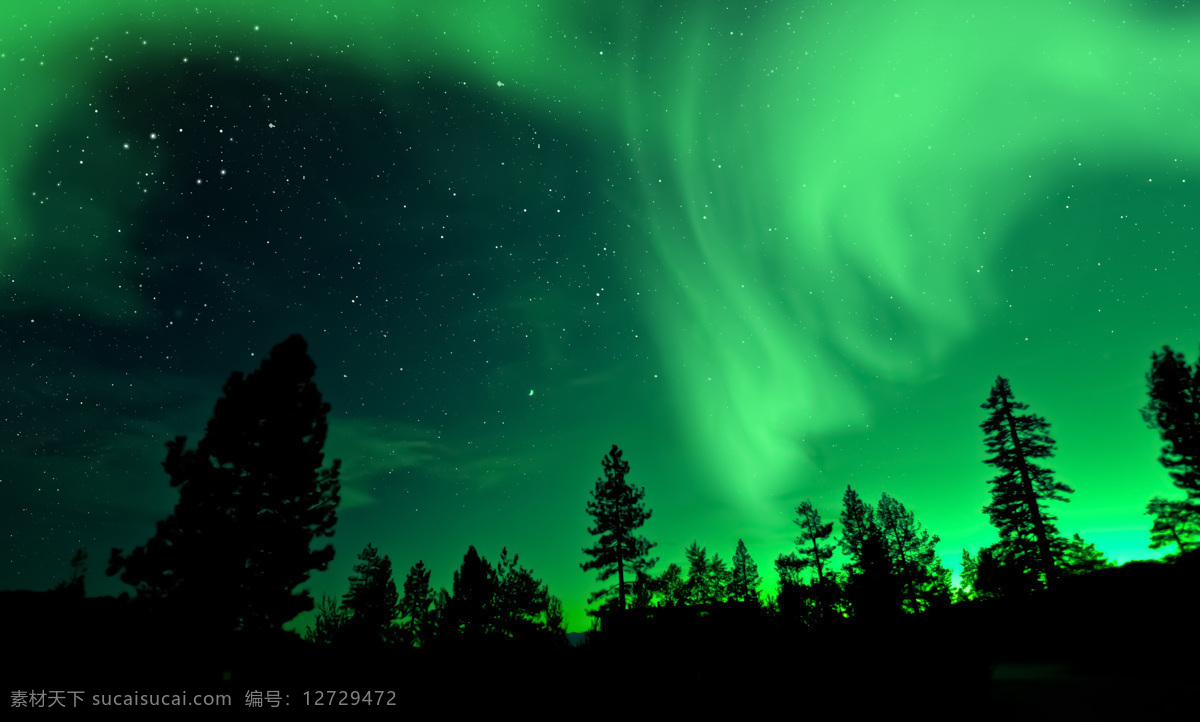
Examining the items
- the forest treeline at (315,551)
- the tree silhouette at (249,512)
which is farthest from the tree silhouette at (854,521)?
the tree silhouette at (249,512)

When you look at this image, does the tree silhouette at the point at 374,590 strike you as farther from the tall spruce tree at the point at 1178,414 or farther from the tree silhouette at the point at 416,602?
the tall spruce tree at the point at 1178,414

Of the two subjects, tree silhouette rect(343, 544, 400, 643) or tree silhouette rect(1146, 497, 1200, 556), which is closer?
tree silhouette rect(1146, 497, 1200, 556)

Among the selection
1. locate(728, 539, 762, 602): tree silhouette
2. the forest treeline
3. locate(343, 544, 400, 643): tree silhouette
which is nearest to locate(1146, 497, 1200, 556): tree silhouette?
the forest treeline

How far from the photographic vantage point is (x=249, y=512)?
19578 mm

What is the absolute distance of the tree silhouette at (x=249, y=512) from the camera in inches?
714

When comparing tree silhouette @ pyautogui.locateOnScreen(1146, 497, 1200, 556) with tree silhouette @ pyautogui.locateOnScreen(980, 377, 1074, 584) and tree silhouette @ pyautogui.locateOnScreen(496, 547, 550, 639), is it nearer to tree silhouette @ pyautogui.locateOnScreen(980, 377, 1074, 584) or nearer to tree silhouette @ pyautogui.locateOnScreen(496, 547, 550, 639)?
tree silhouette @ pyautogui.locateOnScreen(980, 377, 1074, 584)

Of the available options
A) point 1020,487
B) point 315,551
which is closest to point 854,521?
point 1020,487

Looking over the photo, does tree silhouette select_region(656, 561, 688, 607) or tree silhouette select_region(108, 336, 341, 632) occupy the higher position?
tree silhouette select_region(108, 336, 341, 632)

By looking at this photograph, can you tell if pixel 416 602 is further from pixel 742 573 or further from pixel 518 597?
pixel 742 573

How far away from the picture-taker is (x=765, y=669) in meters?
11.3

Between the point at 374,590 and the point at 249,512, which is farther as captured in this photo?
the point at 374,590

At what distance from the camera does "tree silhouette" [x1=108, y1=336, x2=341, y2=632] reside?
1814 centimetres

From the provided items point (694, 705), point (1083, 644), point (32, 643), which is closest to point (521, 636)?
point (694, 705)

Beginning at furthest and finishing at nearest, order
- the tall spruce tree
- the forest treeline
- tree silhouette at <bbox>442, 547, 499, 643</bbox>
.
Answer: tree silhouette at <bbox>442, 547, 499, 643</bbox>
the tall spruce tree
the forest treeline
